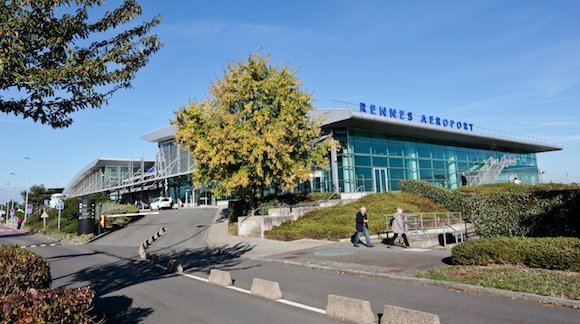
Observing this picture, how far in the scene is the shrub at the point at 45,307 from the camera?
4.41m

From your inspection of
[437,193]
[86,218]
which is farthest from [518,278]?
[86,218]

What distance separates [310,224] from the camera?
69.5 feet

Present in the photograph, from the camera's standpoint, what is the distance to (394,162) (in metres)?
38.9

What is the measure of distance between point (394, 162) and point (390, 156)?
82cm

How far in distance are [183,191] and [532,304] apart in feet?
165

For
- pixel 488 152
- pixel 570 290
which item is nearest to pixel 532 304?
pixel 570 290

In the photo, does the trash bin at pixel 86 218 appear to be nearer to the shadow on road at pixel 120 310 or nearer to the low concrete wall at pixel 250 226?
the low concrete wall at pixel 250 226

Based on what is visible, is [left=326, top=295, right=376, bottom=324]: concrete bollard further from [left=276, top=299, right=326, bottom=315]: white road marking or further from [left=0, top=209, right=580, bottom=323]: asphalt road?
[left=276, top=299, right=326, bottom=315]: white road marking

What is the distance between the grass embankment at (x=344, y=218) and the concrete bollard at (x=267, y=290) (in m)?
10.4

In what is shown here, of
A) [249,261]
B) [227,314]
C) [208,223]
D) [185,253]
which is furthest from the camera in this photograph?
[208,223]

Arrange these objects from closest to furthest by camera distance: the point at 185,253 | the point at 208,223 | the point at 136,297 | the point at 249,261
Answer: the point at 136,297 → the point at 249,261 → the point at 185,253 → the point at 208,223

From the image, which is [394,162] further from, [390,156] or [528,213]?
[528,213]

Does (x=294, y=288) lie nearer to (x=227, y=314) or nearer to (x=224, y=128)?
(x=227, y=314)

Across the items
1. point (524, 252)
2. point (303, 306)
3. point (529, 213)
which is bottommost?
point (303, 306)
